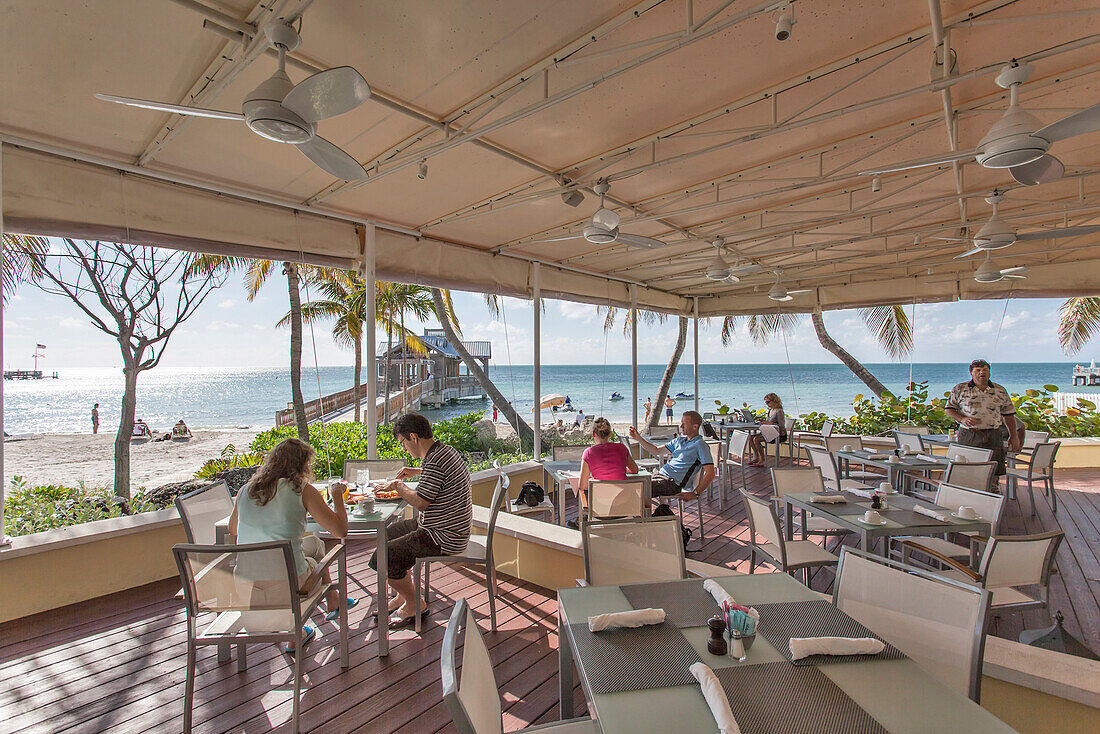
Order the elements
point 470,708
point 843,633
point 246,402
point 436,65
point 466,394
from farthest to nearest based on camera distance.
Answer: point 246,402, point 466,394, point 436,65, point 843,633, point 470,708

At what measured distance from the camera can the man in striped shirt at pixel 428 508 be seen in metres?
3.03

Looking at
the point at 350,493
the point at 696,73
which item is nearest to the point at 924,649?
the point at 696,73

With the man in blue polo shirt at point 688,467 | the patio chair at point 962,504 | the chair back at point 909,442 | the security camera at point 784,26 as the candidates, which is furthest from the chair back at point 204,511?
the chair back at point 909,442

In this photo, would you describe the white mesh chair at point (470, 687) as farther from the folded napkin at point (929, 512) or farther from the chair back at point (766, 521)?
the folded napkin at point (929, 512)

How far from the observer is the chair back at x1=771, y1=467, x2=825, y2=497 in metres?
3.93

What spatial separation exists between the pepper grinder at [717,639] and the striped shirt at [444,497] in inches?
73.6

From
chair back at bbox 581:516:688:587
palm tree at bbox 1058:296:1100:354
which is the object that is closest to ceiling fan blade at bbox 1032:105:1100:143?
chair back at bbox 581:516:688:587

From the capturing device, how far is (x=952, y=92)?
3201 millimetres

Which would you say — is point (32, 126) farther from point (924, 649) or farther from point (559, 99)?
point (924, 649)

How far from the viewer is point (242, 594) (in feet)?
7.30

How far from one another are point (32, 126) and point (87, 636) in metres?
3.11

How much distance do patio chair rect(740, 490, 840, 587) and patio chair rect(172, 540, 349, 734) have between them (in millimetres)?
2623

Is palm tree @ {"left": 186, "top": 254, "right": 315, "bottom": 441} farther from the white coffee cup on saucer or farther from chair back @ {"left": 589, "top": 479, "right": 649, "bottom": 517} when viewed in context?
the white coffee cup on saucer

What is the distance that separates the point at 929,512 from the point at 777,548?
3.22 feet
